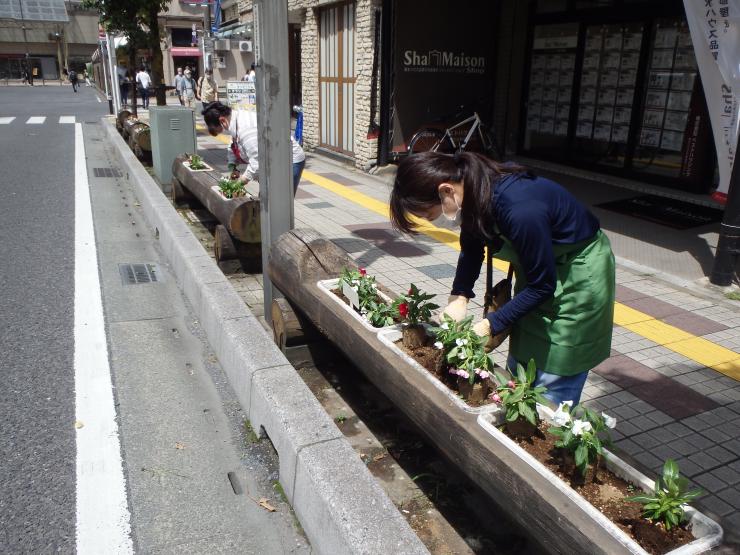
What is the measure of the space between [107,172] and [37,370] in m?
8.74

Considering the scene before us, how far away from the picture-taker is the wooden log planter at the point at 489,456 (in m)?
1.77

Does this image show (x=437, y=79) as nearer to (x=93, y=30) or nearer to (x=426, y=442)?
(x=426, y=442)

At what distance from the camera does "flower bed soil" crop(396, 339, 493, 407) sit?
259 centimetres

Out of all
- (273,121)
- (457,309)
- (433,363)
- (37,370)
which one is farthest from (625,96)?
(37,370)

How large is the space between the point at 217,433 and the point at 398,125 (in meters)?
8.96

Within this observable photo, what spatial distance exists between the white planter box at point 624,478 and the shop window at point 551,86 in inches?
394

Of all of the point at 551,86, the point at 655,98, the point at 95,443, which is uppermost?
the point at 551,86

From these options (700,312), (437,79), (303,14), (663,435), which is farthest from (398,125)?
(663,435)

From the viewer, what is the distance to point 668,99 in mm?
9211

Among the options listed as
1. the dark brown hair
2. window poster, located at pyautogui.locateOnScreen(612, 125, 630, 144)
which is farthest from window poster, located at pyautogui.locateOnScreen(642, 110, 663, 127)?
the dark brown hair

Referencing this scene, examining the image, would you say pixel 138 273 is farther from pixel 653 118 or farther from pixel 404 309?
pixel 653 118

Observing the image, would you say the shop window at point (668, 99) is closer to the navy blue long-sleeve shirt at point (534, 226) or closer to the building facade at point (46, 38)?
the navy blue long-sleeve shirt at point (534, 226)

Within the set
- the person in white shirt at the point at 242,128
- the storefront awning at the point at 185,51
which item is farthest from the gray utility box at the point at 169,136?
Answer: the storefront awning at the point at 185,51

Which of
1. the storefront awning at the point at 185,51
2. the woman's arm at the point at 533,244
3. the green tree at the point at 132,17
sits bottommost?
the woman's arm at the point at 533,244
